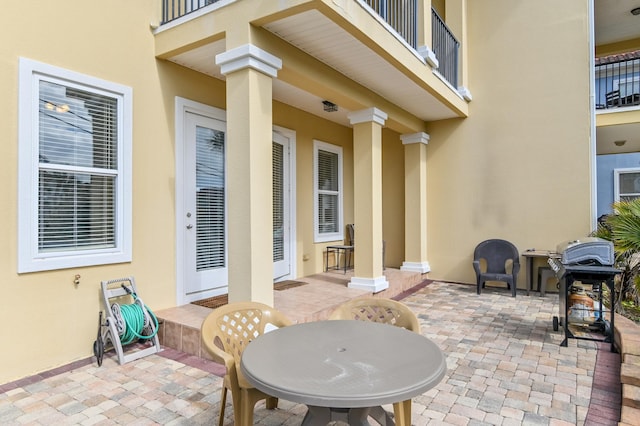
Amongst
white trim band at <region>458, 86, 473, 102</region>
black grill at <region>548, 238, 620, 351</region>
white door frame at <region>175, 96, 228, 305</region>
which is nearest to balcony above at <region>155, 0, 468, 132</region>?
white door frame at <region>175, 96, 228, 305</region>

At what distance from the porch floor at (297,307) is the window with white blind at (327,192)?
2.95 ft

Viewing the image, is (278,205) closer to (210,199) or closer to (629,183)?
(210,199)

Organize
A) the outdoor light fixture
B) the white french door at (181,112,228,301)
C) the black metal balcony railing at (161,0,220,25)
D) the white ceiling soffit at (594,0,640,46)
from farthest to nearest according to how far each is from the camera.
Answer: the white ceiling soffit at (594,0,640,46) → the outdoor light fixture → the white french door at (181,112,228,301) → the black metal balcony railing at (161,0,220,25)

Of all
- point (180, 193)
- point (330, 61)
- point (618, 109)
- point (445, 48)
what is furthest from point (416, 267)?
point (618, 109)

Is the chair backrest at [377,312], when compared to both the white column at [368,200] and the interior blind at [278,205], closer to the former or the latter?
the white column at [368,200]

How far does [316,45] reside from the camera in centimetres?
375

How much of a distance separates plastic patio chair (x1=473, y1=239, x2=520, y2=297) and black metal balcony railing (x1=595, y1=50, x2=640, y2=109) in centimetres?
424

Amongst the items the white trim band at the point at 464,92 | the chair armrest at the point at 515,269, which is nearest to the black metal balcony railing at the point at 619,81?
the white trim band at the point at 464,92

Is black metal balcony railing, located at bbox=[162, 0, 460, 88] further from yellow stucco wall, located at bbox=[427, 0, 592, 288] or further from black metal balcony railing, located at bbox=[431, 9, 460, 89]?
yellow stucco wall, located at bbox=[427, 0, 592, 288]

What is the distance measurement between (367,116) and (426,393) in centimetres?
357

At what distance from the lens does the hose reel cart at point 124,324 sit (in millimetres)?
3318

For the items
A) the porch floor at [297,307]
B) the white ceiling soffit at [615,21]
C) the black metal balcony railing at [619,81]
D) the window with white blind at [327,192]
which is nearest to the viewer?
the porch floor at [297,307]

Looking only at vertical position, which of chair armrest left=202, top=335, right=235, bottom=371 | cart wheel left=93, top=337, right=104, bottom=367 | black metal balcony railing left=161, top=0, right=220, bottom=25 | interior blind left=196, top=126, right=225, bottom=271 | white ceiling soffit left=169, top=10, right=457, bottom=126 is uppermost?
black metal balcony railing left=161, top=0, right=220, bottom=25

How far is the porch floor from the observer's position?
138 inches
